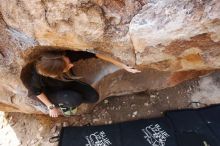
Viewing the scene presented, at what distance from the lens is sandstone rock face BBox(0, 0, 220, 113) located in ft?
6.19

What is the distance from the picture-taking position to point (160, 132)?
270 cm

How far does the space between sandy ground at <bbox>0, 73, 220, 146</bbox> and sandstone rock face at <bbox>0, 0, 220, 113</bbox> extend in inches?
26.6

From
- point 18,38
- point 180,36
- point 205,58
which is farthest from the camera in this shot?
point 18,38

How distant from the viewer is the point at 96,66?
2.76 metres

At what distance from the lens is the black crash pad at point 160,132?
2625 millimetres

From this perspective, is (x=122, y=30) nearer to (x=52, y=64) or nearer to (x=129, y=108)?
(x=52, y=64)

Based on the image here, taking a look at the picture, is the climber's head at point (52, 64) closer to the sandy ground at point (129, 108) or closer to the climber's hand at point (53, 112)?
the climber's hand at point (53, 112)

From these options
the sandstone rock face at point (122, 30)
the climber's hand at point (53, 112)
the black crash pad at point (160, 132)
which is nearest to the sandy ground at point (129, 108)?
the black crash pad at point (160, 132)

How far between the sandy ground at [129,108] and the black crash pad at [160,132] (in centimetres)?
8

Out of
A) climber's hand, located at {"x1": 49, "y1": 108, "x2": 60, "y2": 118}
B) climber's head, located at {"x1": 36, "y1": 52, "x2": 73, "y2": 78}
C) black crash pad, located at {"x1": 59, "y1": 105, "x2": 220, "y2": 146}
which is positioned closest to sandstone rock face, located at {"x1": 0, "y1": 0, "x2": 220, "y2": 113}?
climber's head, located at {"x1": 36, "y1": 52, "x2": 73, "y2": 78}

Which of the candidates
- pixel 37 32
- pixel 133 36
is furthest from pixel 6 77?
pixel 133 36

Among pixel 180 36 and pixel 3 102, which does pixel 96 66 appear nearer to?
pixel 3 102

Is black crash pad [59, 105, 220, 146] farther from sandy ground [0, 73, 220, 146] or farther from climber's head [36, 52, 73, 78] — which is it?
climber's head [36, 52, 73, 78]

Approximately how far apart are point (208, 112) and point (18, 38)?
1.51 metres
